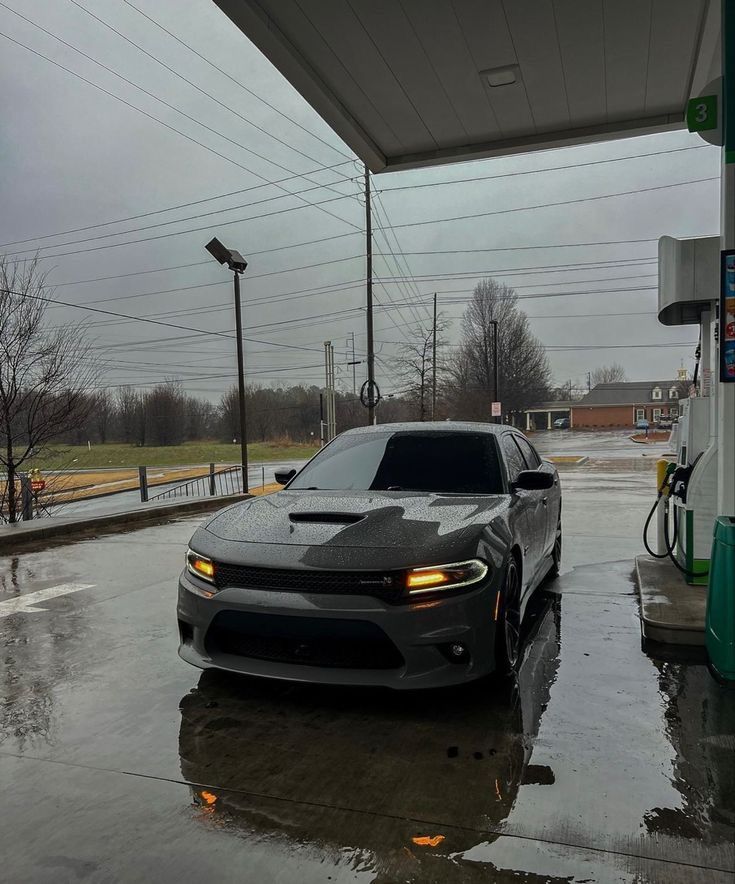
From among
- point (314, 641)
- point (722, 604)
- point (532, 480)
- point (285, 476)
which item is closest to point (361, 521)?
point (314, 641)

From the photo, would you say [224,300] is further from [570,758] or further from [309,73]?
[570,758]

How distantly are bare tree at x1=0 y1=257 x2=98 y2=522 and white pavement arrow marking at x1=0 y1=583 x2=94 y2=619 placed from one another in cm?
989

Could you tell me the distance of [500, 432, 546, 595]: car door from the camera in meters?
4.49

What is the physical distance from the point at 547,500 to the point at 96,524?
7.71m

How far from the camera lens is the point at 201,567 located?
3736 mm

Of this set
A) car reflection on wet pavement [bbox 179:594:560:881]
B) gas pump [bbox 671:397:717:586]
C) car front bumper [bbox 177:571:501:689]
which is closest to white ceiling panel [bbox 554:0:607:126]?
gas pump [bbox 671:397:717:586]

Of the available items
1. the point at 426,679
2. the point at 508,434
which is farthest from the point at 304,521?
the point at 508,434

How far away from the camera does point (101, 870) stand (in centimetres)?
232

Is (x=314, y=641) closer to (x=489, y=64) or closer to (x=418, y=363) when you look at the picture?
(x=489, y=64)

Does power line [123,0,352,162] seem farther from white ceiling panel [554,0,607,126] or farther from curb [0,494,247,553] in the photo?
white ceiling panel [554,0,607,126]

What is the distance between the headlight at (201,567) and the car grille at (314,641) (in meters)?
0.25

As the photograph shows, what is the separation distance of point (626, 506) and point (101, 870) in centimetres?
1182

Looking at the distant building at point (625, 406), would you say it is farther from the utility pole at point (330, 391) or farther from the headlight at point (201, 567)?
the headlight at point (201, 567)

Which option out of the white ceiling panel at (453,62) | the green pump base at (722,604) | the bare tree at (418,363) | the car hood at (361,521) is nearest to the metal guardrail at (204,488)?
the white ceiling panel at (453,62)
